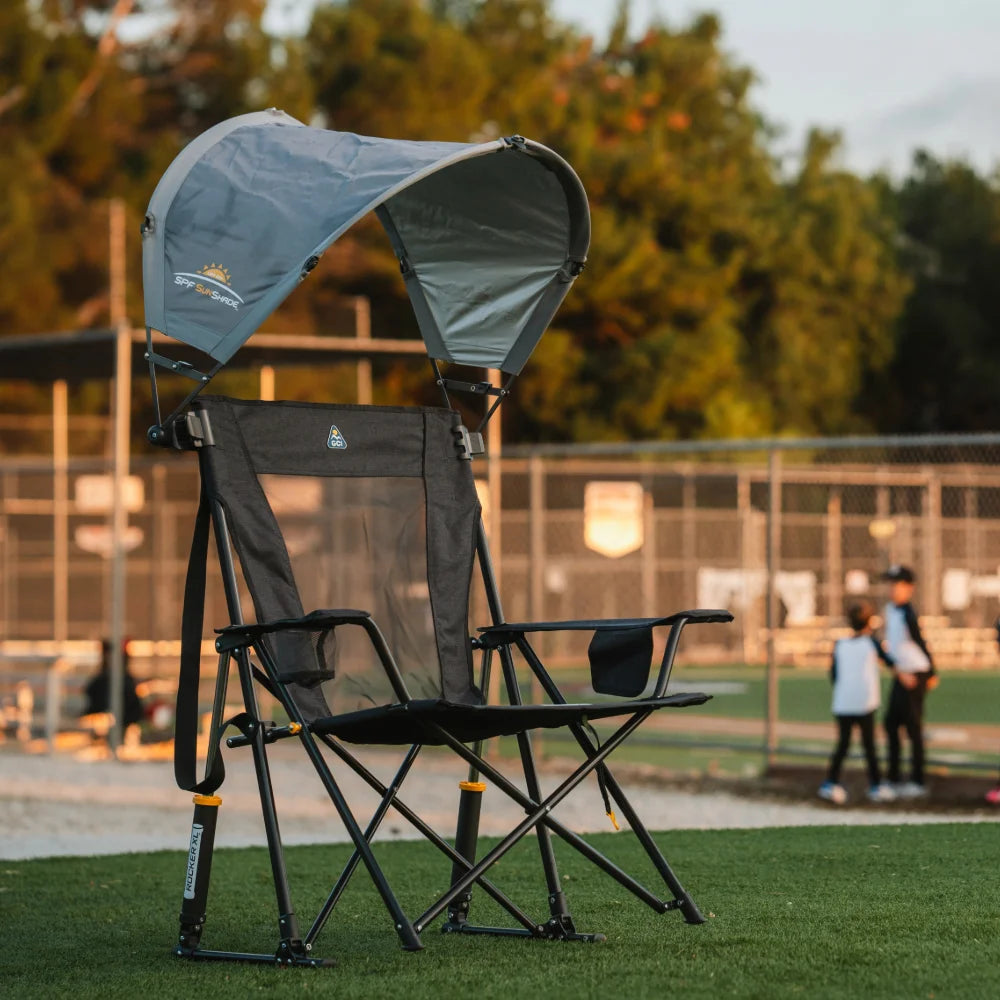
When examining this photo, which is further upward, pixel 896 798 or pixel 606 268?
pixel 606 268

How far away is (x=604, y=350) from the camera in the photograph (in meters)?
38.8

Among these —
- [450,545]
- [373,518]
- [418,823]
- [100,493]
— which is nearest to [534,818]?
[418,823]

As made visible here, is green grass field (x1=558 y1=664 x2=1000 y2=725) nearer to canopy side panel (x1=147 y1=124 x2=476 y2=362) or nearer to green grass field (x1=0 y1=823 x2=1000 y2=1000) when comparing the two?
green grass field (x1=0 y1=823 x2=1000 y2=1000)

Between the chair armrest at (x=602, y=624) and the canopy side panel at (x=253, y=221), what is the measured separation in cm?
115

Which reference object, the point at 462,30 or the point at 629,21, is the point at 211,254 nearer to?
the point at 462,30

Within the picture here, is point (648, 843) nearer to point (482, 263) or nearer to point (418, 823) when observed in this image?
point (418, 823)

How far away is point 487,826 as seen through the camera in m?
10.0

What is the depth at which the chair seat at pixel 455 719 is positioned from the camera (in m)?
4.78

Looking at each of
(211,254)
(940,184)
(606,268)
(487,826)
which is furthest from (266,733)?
(940,184)

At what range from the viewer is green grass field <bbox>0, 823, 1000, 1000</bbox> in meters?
4.64

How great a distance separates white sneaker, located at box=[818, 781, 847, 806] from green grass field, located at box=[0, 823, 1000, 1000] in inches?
129

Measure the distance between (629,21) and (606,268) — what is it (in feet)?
33.7

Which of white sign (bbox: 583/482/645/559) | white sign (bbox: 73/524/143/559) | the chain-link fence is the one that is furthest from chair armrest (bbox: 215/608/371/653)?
Answer: white sign (bbox: 73/524/143/559)

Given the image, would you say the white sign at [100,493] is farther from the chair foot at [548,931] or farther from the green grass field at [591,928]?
the chair foot at [548,931]
